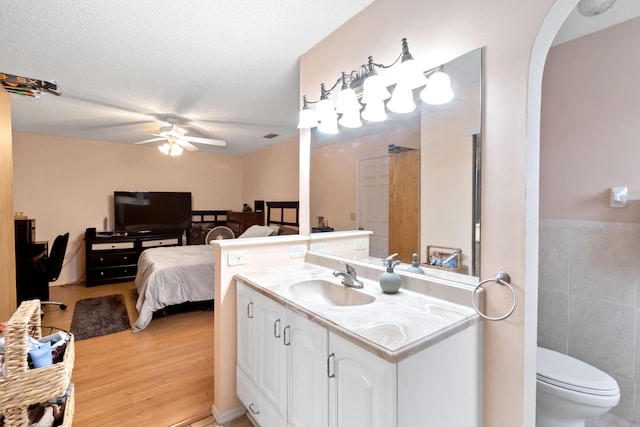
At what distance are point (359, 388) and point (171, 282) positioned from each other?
9.62ft

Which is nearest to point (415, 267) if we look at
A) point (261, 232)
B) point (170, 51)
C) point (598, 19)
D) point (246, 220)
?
point (598, 19)

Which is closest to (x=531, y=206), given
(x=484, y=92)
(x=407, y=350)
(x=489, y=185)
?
(x=489, y=185)

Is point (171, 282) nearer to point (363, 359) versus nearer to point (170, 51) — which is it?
point (170, 51)

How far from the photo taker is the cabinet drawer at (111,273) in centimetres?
451

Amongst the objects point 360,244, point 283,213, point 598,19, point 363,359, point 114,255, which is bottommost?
point 114,255

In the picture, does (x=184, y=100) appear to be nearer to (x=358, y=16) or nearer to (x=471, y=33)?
(x=358, y=16)

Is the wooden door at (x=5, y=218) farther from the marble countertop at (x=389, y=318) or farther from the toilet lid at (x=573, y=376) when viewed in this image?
the toilet lid at (x=573, y=376)

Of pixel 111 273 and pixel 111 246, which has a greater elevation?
pixel 111 246

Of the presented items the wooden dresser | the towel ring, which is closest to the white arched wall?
the towel ring

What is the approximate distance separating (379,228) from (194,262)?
258 centimetres

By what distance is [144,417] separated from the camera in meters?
1.80

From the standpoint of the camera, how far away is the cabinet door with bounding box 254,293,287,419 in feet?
4.44

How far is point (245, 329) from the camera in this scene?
5.57 feet

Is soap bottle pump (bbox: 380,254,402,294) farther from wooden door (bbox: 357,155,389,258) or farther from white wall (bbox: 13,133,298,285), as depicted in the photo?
white wall (bbox: 13,133,298,285)
